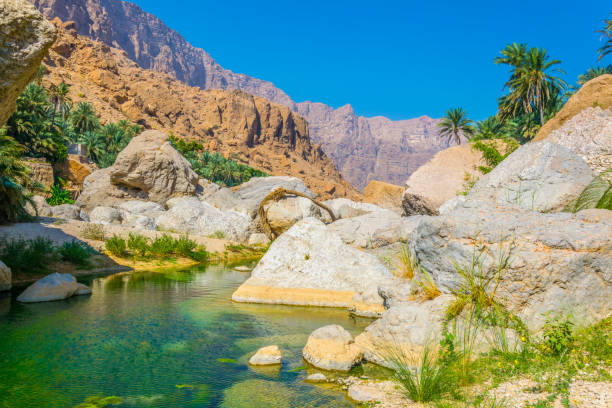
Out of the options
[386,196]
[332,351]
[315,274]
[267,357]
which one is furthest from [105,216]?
[332,351]

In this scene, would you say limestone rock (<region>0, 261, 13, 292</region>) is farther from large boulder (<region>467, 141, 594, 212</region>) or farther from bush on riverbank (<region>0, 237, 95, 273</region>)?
large boulder (<region>467, 141, 594, 212</region>)

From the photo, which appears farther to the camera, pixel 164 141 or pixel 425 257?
pixel 164 141

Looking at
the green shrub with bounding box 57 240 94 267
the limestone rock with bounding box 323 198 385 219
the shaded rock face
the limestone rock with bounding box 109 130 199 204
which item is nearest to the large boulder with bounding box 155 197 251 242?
the limestone rock with bounding box 109 130 199 204

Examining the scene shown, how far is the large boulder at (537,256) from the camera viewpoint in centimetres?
454

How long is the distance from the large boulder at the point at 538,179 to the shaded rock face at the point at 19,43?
8.43 meters

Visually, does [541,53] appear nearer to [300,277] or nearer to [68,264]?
[300,277]

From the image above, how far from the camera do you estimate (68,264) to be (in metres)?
13.0

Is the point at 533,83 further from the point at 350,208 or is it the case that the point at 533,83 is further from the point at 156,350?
the point at 156,350

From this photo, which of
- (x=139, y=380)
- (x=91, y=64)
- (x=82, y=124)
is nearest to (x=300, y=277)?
(x=139, y=380)

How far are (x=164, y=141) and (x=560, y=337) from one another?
29.5 meters

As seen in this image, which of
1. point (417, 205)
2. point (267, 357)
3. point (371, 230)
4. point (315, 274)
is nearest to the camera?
point (267, 357)

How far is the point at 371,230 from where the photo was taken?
11008mm

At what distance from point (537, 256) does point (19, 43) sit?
8.31m

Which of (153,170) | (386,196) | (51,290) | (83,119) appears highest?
(83,119)
